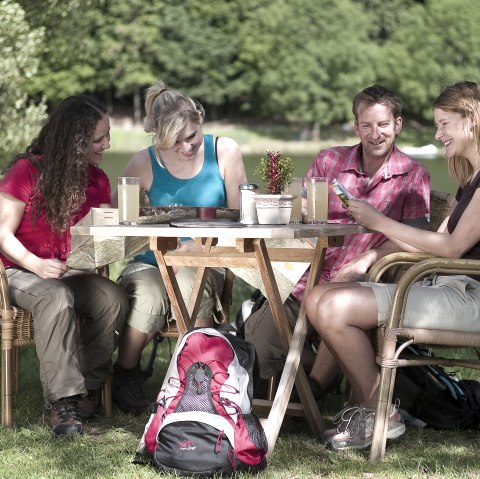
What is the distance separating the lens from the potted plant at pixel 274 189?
338 centimetres

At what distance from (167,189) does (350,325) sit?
3.89 feet

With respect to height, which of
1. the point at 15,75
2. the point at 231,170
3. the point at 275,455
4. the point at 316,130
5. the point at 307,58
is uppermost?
the point at 307,58

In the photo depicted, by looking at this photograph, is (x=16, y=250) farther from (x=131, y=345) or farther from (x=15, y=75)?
(x=15, y=75)

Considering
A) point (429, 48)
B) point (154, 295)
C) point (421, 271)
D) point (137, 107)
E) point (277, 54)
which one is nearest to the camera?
point (421, 271)

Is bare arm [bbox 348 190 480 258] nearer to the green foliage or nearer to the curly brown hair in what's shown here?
the curly brown hair

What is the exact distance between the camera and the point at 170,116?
417 cm

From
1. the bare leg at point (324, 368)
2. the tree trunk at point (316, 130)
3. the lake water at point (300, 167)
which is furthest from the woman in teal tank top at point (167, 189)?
the tree trunk at point (316, 130)

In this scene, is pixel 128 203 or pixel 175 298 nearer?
pixel 128 203

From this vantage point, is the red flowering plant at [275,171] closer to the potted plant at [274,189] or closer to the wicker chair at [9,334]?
the potted plant at [274,189]

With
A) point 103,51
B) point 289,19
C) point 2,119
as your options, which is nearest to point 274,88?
point 289,19

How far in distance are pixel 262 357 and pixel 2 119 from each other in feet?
21.5

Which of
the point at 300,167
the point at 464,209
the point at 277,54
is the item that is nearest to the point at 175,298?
the point at 464,209

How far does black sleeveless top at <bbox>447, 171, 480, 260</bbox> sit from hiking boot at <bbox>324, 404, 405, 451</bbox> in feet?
1.89

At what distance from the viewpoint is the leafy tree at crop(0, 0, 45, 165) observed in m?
9.21
